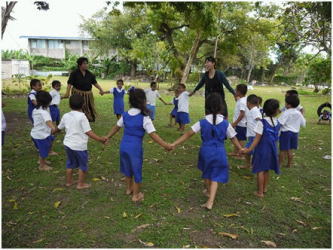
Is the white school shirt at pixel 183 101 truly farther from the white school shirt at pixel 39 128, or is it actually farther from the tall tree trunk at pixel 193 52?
the tall tree trunk at pixel 193 52

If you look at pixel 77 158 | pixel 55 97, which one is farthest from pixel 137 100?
pixel 55 97

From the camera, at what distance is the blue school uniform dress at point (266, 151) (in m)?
3.71

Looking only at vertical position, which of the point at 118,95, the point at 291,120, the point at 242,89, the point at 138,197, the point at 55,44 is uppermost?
the point at 55,44

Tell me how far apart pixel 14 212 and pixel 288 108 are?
4244 millimetres

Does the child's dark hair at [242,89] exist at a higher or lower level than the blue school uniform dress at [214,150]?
higher

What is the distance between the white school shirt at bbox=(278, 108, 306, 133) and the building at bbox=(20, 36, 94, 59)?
44.2 m

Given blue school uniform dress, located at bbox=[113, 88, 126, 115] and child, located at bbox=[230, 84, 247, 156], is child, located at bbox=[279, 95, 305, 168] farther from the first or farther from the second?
blue school uniform dress, located at bbox=[113, 88, 126, 115]

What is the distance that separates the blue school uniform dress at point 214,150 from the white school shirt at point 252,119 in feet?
3.59

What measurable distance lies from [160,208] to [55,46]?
47.1 meters

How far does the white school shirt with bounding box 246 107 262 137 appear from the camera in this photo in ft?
14.1

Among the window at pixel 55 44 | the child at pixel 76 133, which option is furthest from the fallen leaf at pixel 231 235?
the window at pixel 55 44

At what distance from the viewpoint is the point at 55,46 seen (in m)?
45.4

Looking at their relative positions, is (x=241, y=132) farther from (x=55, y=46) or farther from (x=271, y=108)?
(x=55, y=46)

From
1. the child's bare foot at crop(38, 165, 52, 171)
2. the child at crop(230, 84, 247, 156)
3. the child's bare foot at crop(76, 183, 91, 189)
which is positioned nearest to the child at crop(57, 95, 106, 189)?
the child's bare foot at crop(76, 183, 91, 189)
